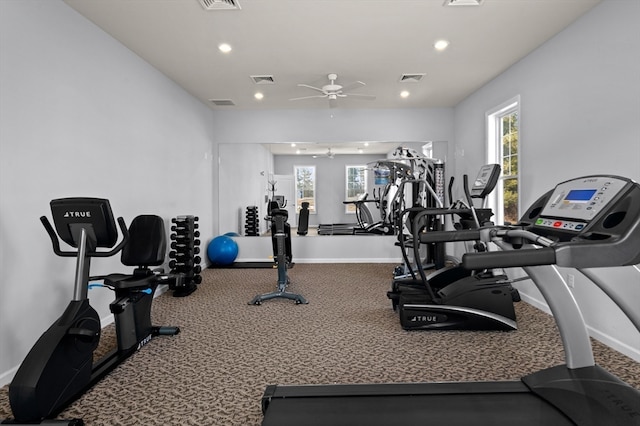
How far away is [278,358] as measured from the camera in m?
2.67

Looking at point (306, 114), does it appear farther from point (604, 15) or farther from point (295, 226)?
point (604, 15)

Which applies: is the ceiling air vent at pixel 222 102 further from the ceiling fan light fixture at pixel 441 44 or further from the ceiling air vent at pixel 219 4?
the ceiling fan light fixture at pixel 441 44

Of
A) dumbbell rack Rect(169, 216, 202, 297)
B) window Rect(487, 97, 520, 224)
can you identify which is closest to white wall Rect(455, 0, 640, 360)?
window Rect(487, 97, 520, 224)

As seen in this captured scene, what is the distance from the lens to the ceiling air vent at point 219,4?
2895mm

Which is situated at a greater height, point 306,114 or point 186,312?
point 306,114

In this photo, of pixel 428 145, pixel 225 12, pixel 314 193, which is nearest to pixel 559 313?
pixel 225 12

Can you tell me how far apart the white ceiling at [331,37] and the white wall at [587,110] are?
20 cm

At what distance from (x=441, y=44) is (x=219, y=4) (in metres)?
2.16

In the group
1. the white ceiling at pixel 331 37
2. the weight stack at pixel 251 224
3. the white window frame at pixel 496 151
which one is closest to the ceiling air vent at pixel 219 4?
the white ceiling at pixel 331 37

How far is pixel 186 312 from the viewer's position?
12.5ft

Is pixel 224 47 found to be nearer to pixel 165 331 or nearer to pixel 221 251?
pixel 165 331

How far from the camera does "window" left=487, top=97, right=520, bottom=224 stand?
4586 mm

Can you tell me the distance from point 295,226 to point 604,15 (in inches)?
200

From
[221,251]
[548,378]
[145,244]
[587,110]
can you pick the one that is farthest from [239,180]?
[548,378]
